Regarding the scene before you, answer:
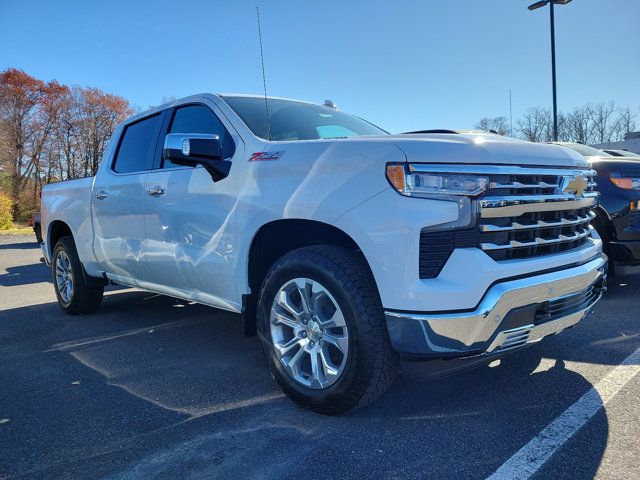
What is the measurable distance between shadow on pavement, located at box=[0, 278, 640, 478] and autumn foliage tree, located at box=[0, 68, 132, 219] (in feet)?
103

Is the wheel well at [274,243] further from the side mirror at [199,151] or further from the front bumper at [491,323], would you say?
the front bumper at [491,323]

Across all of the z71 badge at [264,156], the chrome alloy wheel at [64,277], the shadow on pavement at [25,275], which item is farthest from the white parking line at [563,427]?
the shadow on pavement at [25,275]

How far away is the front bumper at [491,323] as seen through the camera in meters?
2.31

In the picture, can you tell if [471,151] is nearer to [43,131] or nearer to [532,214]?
[532,214]

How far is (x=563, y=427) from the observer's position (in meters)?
2.55

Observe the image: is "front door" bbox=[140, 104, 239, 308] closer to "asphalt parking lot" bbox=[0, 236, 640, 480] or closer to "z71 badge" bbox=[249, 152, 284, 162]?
"z71 badge" bbox=[249, 152, 284, 162]

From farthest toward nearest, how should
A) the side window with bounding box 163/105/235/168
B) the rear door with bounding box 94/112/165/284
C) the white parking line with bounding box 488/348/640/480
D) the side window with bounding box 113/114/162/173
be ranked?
the side window with bounding box 113/114/162/173, the rear door with bounding box 94/112/165/284, the side window with bounding box 163/105/235/168, the white parking line with bounding box 488/348/640/480

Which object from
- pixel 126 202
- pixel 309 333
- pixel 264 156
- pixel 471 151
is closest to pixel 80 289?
pixel 126 202

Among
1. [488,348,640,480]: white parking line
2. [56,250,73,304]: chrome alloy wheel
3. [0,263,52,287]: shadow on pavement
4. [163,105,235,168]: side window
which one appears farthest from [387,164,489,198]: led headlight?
[0,263,52,287]: shadow on pavement

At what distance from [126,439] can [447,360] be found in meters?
1.66

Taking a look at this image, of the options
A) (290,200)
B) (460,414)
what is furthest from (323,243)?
(460,414)

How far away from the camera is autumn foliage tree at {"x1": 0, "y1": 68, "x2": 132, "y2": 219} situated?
1289 inches

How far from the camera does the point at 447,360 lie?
239 centimetres

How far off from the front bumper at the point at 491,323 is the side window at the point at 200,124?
1.77 m
